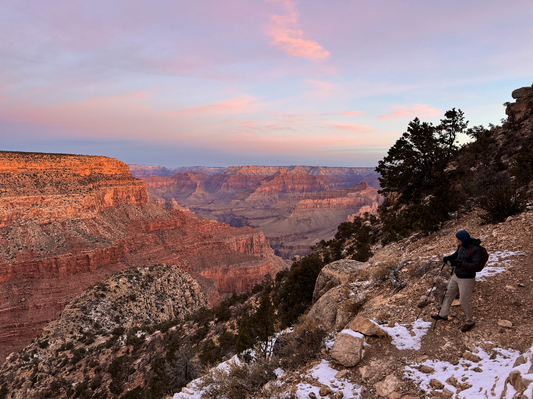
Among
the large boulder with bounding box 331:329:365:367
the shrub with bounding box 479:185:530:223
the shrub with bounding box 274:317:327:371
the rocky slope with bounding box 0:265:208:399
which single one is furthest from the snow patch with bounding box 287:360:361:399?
the rocky slope with bounding box 0:265:208:399

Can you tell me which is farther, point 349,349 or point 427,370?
point 349,349

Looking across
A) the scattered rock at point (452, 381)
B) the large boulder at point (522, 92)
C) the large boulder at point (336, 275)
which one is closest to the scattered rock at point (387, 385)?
the scattered rock at point (452, 381)

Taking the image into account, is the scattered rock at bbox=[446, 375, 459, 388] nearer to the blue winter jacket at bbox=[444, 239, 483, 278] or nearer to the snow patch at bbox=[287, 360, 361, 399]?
the snow patch at bbox=[287, 360, 361, 399]

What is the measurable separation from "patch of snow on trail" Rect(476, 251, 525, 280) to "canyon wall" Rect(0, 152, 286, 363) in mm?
52806

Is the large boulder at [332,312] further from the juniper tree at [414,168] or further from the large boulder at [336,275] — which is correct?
the juniper tree at [414,168]

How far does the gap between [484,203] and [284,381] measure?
31.7 feet

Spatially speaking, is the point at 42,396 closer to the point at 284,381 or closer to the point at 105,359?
the point at 105,359

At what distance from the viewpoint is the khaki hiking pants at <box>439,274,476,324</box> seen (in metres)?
5.38

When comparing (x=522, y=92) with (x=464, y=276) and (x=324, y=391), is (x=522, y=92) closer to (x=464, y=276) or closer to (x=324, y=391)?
(x=464, y=276)

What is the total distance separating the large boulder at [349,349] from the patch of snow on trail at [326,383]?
28 cm

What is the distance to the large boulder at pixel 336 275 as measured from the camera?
10.4m

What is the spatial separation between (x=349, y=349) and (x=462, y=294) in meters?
2.59

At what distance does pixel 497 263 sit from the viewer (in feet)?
23.1

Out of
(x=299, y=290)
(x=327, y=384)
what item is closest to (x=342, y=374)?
(x=327, y=384)
